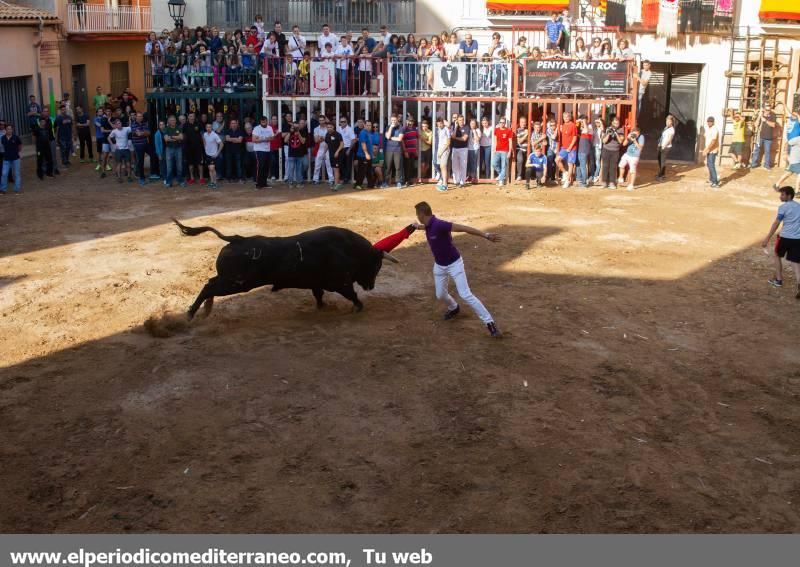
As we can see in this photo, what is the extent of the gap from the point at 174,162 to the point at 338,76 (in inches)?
176

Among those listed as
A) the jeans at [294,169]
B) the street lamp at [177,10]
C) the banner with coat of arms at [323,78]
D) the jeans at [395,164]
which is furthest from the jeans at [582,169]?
the street lamp at [177,10]

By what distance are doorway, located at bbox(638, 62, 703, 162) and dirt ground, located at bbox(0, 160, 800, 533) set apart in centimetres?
1040

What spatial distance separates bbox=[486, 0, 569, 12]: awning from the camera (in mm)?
25766

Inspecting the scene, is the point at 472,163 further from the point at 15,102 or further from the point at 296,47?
the point at 15,102

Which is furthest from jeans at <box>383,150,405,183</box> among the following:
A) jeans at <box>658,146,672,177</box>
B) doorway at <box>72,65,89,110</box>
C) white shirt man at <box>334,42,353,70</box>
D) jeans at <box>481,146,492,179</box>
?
doorway at <box>72,65,89,110</box>

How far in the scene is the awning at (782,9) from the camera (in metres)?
23.6

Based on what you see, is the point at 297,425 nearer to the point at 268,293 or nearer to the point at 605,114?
the point at 268,293

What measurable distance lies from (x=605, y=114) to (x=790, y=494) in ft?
53.8

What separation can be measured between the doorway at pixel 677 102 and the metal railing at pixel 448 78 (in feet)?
21.0

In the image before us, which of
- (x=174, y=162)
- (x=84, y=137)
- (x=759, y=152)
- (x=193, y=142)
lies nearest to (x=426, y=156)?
(x=193, y=142)

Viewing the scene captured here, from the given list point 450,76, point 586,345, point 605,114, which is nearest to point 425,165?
point 450,76

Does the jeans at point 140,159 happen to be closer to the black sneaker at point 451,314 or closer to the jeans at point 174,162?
the jeans at point 174,162

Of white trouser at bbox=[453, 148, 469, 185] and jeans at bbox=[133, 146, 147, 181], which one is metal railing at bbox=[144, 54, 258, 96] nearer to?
jeans at bbox=[133, 146, 147, 181]

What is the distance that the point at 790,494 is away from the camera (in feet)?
23.8
